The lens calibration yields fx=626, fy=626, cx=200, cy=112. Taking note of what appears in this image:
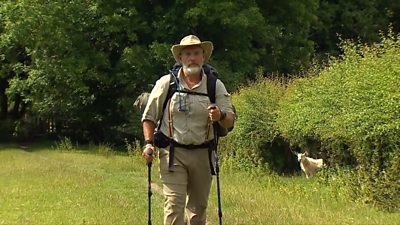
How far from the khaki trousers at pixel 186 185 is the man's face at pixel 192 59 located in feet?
2.90

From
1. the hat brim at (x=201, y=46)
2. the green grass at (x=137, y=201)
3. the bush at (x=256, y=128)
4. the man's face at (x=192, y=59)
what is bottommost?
the green grass at (x=137, y=201)

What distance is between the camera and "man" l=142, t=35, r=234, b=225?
266 inches

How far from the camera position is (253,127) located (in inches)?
680

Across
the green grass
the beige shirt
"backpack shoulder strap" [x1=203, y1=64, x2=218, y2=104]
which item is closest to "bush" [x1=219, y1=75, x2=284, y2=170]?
the green grass

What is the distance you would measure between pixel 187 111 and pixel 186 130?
21 centimetres

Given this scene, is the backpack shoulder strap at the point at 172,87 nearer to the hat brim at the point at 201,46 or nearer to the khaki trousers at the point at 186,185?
the hat brim at the point at 201,46

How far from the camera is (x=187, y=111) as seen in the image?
6.74 m

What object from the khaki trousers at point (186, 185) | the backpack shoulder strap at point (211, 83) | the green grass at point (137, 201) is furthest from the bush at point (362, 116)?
the backpack shoulder strap at point (211, 83)

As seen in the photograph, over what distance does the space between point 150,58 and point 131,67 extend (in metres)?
1.30

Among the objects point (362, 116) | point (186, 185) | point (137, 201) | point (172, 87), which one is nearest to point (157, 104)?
point (172, 87)

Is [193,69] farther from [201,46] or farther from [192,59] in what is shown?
[201,46]

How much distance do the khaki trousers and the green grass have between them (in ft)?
7.34

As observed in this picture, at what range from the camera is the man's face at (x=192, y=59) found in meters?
6.82

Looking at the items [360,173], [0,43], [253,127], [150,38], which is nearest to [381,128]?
[360,173]
